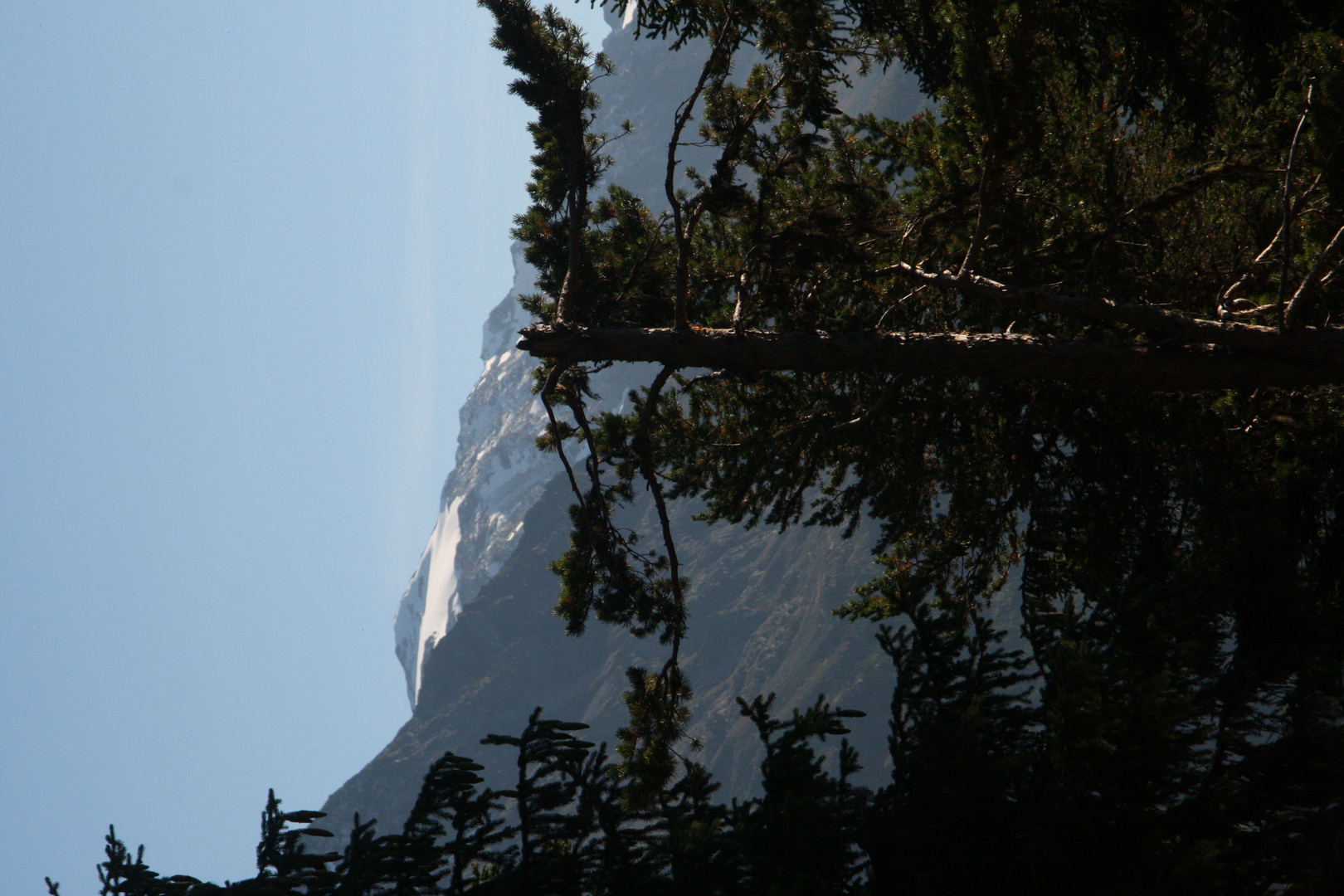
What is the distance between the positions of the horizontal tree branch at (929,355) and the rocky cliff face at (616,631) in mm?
54051

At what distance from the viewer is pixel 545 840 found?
412 centimetres

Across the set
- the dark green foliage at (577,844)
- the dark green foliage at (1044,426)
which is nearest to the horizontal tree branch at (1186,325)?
the dark green foliage at (1044,426)

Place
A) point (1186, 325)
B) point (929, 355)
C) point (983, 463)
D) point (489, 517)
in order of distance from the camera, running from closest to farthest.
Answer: point (1186, 325)
point (929, 355)
point (983, 463)
point (489, 517)

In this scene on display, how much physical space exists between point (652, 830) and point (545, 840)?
526 mm

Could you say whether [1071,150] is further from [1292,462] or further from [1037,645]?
[1037,645]

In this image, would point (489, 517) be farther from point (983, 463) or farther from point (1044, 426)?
point (1044, 426)

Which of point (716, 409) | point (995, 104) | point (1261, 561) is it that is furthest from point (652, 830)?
point (716, 409)

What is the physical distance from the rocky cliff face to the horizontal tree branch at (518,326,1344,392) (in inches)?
2128

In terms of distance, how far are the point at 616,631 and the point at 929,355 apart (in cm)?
12548

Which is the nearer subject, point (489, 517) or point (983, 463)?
point (983, 463)

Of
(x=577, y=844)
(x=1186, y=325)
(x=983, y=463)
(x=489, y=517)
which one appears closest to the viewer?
(x=577, y=844)

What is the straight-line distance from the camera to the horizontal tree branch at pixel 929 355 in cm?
526

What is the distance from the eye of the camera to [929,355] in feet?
18.9

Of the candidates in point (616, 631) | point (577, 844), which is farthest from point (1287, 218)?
point (616, 631)
